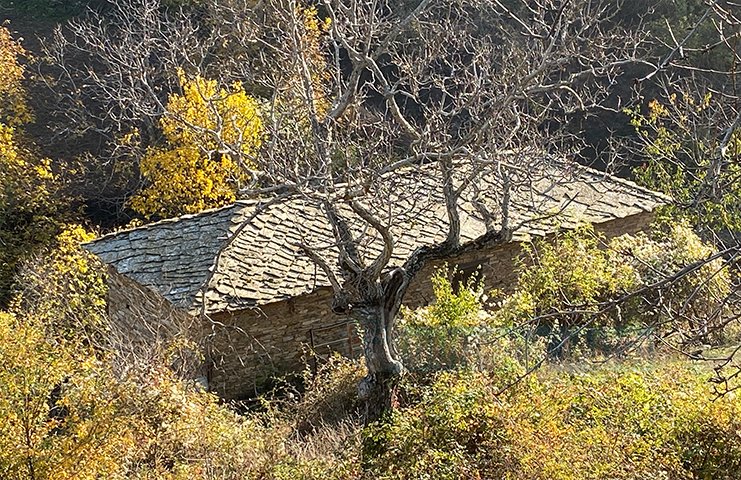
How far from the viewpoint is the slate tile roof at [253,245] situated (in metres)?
12.7

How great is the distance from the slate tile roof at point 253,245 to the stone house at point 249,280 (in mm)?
24

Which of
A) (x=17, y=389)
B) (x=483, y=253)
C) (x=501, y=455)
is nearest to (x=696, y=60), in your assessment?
(x=483, y=253)

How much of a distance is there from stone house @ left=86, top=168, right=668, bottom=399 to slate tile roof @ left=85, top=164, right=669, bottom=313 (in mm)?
24

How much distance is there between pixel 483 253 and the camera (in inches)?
587

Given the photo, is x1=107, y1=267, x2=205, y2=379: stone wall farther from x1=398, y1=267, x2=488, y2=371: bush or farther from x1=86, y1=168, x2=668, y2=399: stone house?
x1=398, y1=267, x2=488, y2=371: bush

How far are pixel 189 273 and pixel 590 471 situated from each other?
8.51 m

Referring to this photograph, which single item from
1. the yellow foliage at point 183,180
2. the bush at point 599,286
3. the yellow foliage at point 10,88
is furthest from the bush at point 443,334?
the yellow foliage at point 10,88

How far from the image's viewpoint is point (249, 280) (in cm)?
1295

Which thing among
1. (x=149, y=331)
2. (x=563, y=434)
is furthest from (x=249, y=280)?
(x=563, y=434)

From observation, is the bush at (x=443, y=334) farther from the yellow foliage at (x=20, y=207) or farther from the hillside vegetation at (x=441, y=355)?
the yellow foliage at (x=20, y=207)

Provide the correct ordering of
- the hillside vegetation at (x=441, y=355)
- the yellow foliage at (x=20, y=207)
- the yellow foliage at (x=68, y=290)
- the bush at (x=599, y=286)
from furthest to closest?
the yellow foliage at (x=20, y=207) → the yellow foliage at (x=68, y=290) → the bush at (x=599, y=286) → the hillside vegetation at (x=441, y=355)

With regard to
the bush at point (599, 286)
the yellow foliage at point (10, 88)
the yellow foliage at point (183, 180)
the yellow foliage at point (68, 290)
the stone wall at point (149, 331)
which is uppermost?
the yellow foliage at point (10, 88)

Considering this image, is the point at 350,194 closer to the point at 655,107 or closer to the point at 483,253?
the point at 483,253

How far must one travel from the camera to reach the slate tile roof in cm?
1273
